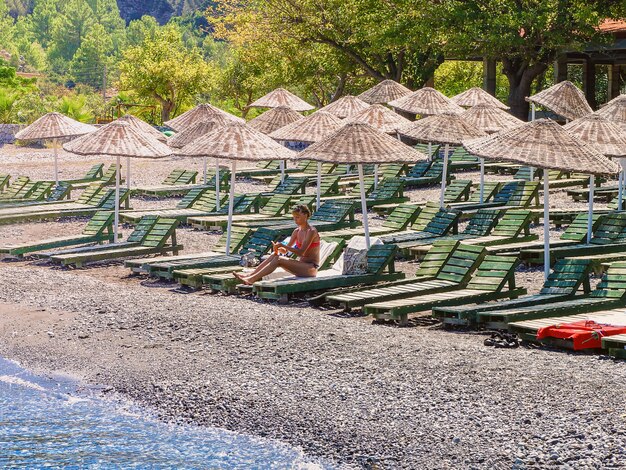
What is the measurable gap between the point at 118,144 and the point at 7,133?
25.3m

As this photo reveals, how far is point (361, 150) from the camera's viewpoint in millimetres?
15523

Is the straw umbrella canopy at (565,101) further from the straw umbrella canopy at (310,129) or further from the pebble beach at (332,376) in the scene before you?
the pebble beach at (332,376)

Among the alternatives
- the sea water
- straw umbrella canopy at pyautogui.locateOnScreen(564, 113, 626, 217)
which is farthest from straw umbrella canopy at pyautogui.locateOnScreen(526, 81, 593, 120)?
the sea water

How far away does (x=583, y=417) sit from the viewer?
29.6 feet

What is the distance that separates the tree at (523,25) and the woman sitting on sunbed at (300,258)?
14789mm

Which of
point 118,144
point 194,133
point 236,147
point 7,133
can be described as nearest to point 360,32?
point 194,133

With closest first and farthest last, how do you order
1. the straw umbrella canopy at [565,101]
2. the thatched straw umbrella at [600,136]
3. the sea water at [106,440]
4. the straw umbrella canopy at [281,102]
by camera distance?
the sea water at [106,440] < the thatched straw umbrella at [600,136] < the straw umbrella canopy at [565,101] < the straw umbrella canopy at [281,102]

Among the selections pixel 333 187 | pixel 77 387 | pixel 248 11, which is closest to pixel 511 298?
pixel 77 387

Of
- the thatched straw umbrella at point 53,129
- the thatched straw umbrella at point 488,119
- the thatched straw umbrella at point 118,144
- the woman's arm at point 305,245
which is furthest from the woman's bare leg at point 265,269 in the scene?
the thatched straw umbrella at point 53,129

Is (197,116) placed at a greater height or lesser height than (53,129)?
greater

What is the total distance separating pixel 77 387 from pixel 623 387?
5.36 metres

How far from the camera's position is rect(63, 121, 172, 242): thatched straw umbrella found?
1791cm

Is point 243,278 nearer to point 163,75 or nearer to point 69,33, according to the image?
point 163,75

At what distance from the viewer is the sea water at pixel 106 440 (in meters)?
9.47
